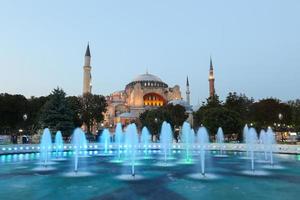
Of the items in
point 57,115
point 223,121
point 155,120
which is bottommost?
point 223,121

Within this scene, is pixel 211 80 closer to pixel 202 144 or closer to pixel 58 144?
pixel 58 144

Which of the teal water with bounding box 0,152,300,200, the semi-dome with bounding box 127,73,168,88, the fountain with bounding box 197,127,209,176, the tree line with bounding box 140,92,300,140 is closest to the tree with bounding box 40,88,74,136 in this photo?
the fountain with bounding box 197,127,209,176

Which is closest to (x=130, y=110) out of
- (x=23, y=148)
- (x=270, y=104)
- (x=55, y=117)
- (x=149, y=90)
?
(x=149, y=90)

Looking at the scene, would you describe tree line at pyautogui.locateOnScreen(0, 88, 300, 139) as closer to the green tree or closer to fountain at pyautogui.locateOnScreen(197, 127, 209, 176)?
the green tree

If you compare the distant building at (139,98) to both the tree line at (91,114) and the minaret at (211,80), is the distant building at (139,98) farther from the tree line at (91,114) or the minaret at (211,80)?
the tree line at (91,114)

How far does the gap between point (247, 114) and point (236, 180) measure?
3907 cm

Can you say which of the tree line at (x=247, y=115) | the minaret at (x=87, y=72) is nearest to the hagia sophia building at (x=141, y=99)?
the minaret at (x=87, y=72)

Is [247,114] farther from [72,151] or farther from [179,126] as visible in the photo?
[72,151]

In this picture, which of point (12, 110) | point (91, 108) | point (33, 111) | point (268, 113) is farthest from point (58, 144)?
point (268, 113)

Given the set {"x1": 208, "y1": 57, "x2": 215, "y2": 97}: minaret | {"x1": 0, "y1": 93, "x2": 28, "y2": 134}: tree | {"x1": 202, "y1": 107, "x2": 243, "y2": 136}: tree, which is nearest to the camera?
{"x1": 202, "y1": 107, "x2": 243, "y2": 136}: tree

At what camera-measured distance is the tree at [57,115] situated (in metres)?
32.1

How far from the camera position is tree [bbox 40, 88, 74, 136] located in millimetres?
32062

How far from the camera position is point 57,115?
32031 millimetres

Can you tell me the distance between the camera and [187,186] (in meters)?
11.3
